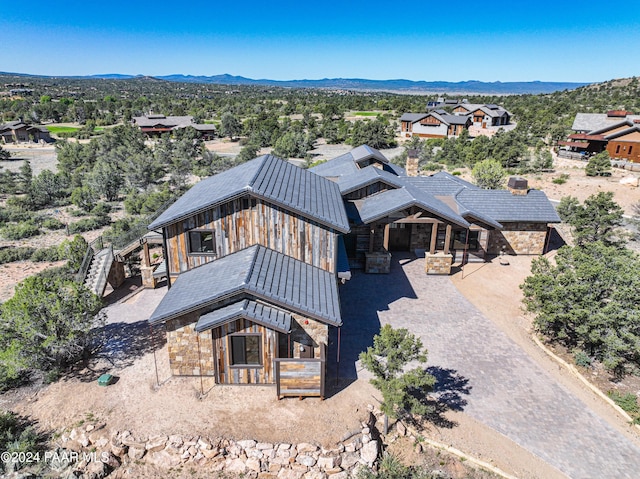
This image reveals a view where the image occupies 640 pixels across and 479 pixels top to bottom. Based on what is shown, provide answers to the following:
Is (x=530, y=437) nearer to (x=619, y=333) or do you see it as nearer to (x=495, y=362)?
(x=495, y=362)

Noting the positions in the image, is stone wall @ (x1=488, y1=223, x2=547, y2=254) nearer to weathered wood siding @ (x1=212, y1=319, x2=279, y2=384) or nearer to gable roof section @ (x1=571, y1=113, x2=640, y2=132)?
weathered wood siding @ (x1=212, y1=319, x2=279, y2=384)

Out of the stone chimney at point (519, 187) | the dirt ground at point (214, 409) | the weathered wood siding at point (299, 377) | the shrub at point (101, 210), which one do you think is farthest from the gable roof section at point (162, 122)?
the weathered wood siding at point (299, 377)

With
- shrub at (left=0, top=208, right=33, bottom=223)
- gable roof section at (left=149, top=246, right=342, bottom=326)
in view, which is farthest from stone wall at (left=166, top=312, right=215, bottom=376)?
shrub at (left=0, top=208, right=33, bottom=223)

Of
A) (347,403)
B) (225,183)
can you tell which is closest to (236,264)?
(225,183)

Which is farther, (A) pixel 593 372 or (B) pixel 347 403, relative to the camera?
(A) pixel 593 372

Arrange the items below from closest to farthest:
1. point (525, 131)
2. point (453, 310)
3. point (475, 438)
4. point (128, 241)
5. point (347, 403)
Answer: point (475, 438) < point (347, 403) < point (453, 310) < point (128, 241) < point (525, 131)

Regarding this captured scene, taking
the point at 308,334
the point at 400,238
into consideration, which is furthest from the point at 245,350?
the point at 400,238
